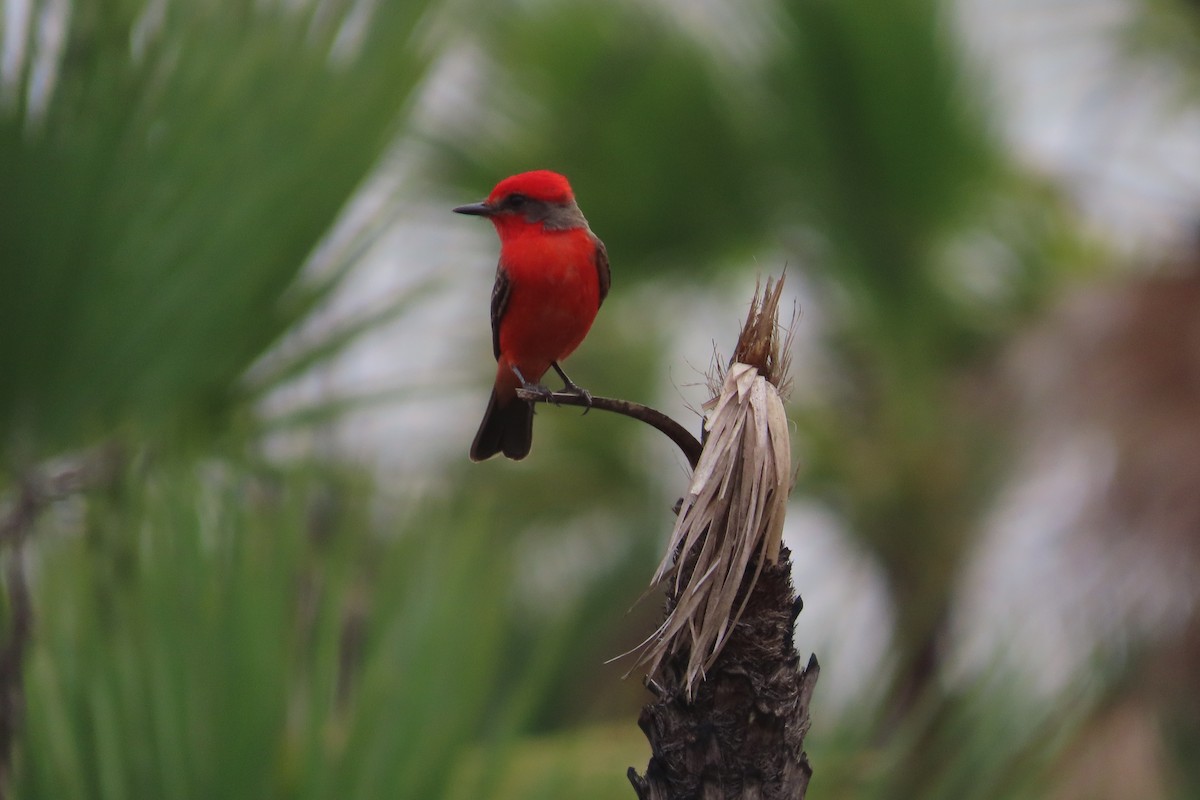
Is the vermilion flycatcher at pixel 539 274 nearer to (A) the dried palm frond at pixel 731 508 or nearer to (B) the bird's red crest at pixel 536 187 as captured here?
(B) the bird's red crest at pixel 536 187

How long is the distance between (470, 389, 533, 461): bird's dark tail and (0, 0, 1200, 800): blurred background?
51cm

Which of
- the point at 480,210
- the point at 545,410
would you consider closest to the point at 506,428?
the point at 480,210

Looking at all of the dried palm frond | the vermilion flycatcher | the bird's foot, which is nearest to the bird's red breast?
the vermilion flycatcher

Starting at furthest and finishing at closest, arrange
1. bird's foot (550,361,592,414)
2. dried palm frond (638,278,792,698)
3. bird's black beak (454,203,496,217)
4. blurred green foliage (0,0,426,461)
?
blurred green foliage (0,0,426,461) < bird's black beak (454,203,496,217) < bird's foot (550,361,592,414) < dried palm frond (638,278,792,698)

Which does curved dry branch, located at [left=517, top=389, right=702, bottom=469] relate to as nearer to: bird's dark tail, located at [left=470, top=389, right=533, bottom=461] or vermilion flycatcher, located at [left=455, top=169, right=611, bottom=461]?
vermilion flycatcher, located at [left=455, top=169, right=611, bottom=461]

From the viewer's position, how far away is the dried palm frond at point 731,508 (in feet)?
5.75

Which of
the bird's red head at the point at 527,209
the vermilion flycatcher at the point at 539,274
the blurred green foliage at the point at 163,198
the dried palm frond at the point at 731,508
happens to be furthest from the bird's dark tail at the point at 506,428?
the dried palm frond at the point at 731,508

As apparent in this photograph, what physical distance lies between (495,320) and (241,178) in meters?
0.80

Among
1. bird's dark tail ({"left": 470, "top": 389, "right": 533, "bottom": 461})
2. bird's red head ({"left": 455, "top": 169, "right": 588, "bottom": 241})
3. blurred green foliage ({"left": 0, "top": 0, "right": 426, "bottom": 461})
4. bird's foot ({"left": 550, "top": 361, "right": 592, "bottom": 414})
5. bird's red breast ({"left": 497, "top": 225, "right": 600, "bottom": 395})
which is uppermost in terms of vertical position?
blurred green foliage ({"left": 0, "top": 0, "right": 426, "bottom": 461})

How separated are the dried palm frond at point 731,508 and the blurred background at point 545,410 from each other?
94mm

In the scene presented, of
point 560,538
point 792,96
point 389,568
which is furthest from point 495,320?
point 560,538

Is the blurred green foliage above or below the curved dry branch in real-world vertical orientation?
above

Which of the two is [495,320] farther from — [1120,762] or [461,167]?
[461,167]

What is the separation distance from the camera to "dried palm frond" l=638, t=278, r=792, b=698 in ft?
5.75
